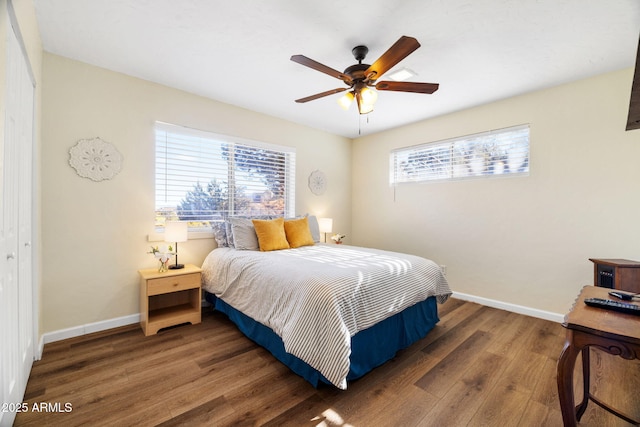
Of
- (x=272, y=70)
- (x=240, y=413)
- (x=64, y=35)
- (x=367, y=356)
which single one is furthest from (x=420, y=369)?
(x=64, y=35)

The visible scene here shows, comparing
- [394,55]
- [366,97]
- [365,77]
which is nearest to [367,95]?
[366,97]

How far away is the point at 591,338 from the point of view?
1139 millimetres

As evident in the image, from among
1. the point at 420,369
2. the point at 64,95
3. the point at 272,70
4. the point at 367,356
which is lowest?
the point at 420,369

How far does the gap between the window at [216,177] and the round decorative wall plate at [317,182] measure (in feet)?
1.21

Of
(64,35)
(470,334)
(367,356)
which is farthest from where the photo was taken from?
(470,334)

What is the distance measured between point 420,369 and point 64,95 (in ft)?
12.7

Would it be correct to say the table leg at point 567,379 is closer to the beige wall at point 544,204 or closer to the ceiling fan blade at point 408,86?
the ceiling fan blade at point 408,86

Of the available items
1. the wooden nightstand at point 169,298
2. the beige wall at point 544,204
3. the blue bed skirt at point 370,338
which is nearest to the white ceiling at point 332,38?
the beige wall at point 544,204

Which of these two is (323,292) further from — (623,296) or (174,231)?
(174,231)

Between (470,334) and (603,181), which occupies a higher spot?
(603,181)

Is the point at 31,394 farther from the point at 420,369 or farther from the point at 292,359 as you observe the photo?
the point at 420,369

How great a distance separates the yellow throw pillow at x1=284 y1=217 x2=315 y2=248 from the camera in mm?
3424

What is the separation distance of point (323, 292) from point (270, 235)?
5.15ft

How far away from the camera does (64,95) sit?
2.45 m
